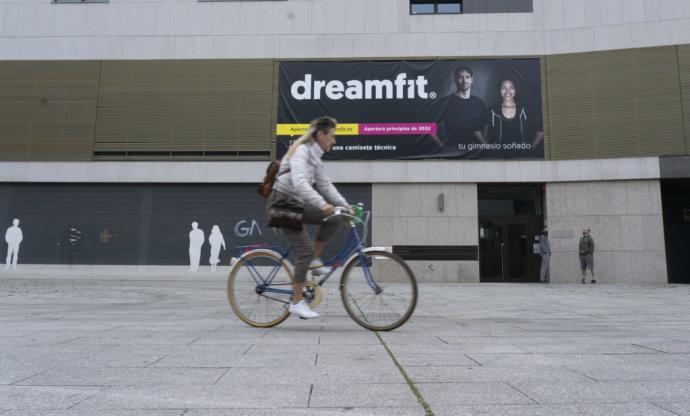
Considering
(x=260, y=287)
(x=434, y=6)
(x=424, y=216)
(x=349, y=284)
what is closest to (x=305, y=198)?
(x=349, y=284)

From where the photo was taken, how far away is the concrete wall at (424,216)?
48.6 feet

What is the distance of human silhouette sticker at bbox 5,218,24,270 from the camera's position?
15117 mm

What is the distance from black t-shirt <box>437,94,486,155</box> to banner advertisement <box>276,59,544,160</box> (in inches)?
1.3

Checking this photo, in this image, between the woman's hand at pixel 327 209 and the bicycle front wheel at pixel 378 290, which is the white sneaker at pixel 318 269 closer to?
the bicycle front wheel at pixel 378 290

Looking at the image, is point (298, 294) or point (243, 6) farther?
point (243, 6)

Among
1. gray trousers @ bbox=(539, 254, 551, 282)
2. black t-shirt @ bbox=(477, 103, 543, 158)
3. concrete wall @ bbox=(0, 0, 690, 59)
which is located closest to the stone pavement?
gray trousers @ bbox=(539, 254, 551, 282)

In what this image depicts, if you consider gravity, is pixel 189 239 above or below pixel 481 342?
above

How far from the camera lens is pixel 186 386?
2.09 metres

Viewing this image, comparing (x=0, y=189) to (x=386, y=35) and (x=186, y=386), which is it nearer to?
(x=386, y=35)

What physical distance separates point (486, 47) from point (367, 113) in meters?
4.73

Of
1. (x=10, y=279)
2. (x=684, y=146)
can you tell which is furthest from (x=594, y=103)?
(x=10, y=279)

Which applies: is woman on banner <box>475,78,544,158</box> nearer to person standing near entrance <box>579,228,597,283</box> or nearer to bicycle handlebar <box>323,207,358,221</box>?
person standing near entrance <box>579,228,597,283</box>

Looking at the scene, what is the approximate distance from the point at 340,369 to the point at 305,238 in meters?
1.47

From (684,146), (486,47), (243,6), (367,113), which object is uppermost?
(243,6)
